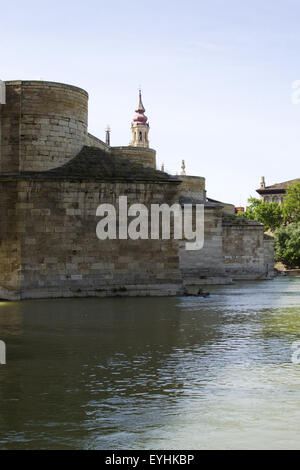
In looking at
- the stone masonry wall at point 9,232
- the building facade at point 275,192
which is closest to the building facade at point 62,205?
the stone masonry wall at point 9,232

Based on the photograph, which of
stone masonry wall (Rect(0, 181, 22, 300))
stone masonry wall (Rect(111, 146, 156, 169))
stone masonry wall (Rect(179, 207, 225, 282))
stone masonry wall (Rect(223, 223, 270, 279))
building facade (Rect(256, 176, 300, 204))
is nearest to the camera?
stone masonry wall (Rect(0, 181, 22, 300))

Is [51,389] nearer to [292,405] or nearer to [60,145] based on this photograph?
[292,405]

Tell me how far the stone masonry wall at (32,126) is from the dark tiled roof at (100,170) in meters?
0.40

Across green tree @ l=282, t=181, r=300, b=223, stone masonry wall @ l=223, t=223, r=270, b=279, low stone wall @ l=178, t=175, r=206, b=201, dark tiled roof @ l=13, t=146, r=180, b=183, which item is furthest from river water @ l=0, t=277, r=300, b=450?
green tree @ l=282, t=181, r=300, b=223

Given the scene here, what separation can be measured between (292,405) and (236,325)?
7.45 metres

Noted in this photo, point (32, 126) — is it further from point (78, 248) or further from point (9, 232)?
point (78, 248)

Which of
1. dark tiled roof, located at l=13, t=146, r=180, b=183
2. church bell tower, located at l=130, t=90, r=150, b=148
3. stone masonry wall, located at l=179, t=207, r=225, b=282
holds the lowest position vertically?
stone masonry wall, located at l=179, t=207, r=225, b=282

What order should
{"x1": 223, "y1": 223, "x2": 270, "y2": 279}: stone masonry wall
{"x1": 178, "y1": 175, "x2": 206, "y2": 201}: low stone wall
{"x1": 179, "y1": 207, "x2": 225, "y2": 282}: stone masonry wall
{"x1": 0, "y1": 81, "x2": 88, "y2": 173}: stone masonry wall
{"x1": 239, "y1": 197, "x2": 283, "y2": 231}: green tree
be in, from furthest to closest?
{"x1": 239, "y1": 197, "x2": 283, "y2": 231}: green tree, {"x1": 178, "y1": 175, "x2": 206, "y2": 201}: low stone wall, {"x1": 223, "y1": 223, "x2": 270, "y2": 279}: stone masonry wall, {"x1": 179, "y1": 207, "x2": 225, "y2": 282}: stone masonry wall, {"x1": 0, "y1": 81, "x2": 88, "y2": 173}: stone masonry wall

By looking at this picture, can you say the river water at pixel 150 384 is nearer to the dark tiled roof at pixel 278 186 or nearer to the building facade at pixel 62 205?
the building facade at pixel 62 205

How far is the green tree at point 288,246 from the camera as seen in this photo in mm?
66062

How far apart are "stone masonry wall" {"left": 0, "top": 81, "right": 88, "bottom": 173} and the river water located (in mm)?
9082

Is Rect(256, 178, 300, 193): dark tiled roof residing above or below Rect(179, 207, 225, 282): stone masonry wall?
above

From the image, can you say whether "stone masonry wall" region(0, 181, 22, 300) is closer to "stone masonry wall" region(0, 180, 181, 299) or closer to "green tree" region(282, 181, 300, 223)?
"stone masonry wall" region(0, 180, 181, 299)

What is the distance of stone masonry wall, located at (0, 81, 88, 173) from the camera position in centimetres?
2336
